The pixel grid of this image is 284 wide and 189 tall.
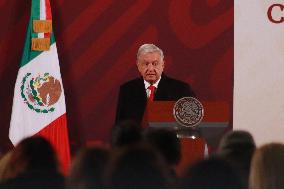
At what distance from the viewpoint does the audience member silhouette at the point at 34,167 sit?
3191mm

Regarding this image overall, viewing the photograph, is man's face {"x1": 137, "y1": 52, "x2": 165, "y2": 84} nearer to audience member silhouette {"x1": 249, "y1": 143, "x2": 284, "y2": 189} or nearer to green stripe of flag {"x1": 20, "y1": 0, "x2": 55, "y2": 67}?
green stripe of flag {"x1": 20, "y1": 0, "x2": 55, "y2": 67}

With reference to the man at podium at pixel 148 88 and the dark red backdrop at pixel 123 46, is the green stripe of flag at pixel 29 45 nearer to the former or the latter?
the dark red backdrop at pixel 123 46

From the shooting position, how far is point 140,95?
7.38 meters

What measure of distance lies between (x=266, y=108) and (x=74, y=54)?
2356 mm

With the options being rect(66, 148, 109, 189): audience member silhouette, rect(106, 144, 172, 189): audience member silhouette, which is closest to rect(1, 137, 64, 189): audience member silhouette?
rect(66, 148, 109, 189): audience member silhouette

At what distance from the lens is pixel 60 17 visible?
845cm

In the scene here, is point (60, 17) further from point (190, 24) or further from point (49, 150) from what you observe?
point (49, 150)

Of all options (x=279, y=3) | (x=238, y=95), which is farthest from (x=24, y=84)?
(x=279, y=3)

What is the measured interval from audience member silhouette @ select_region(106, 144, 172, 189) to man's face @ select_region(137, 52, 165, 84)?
13.8 feet

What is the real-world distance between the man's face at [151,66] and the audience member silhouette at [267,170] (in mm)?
3778

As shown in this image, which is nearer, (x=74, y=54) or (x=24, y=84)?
(x=24, y=84)

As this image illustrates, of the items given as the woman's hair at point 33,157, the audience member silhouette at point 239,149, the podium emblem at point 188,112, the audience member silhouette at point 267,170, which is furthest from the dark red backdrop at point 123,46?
the audience member silhouette at point 267,170

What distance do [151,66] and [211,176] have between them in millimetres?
4307

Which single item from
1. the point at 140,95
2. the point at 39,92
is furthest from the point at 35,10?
the point at 140,95
